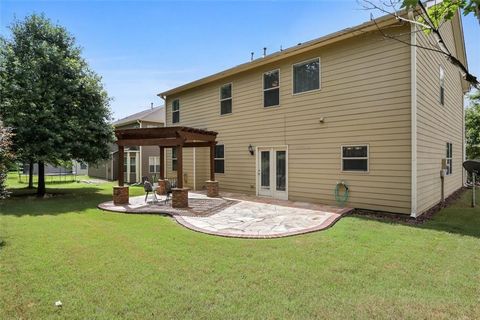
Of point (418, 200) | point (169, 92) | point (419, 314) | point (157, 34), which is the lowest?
point (419, 314)

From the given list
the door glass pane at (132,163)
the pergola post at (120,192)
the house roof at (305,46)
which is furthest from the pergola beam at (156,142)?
the door glass pane at (132,163)

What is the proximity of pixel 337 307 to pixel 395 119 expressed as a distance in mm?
6208

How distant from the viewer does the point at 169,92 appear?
15.3 metres

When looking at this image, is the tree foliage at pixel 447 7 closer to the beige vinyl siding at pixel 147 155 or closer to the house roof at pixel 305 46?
the house roof at pixel 305 46

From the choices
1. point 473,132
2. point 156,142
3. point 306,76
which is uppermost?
point 306,76

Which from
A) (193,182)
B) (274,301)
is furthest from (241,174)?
(274,301)

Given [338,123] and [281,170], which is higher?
[338,123]

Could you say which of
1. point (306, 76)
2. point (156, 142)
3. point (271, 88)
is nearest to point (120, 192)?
point (156, 142)

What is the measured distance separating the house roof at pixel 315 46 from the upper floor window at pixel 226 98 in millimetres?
480

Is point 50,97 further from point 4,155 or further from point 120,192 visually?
point 4,155

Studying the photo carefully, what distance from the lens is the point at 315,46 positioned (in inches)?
360

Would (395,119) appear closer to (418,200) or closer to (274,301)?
(418,200)

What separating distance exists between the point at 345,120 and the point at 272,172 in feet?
11.0

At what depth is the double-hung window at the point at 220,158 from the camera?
1286 centimetres
